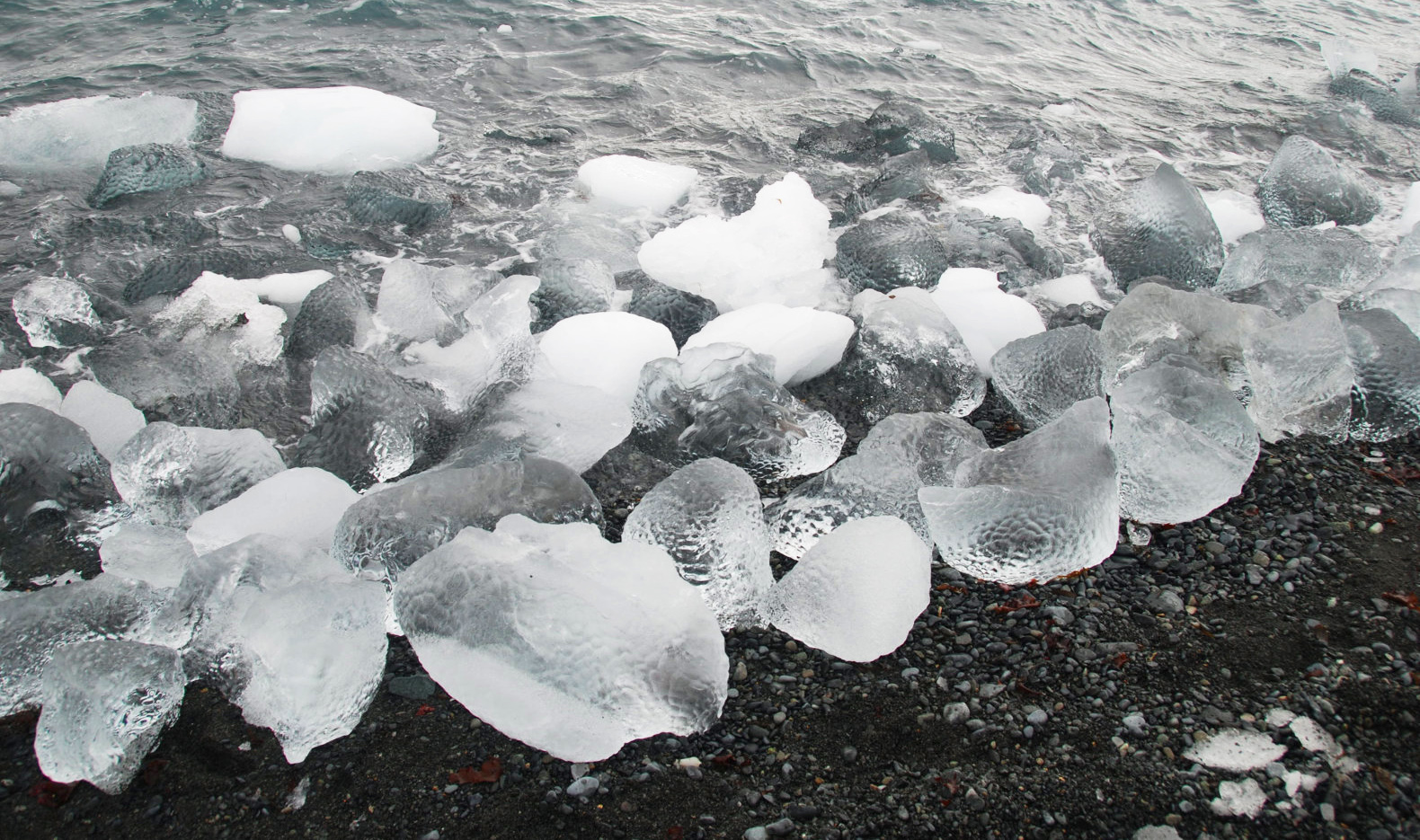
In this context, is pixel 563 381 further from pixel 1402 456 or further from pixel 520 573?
pixel 1402 456

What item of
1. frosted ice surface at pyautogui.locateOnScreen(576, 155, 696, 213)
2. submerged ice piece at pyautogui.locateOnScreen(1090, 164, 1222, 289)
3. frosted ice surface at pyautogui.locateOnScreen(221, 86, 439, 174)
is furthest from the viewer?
frosted ice surface at pyautogui.locateOnScreen(221, 86, 439, 174)

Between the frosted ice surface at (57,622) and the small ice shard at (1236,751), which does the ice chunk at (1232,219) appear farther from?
the frosted ice surface at (57,622)

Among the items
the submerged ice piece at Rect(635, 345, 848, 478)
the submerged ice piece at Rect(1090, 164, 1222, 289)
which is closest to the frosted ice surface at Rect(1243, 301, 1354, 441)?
the submerged ice piece at Rect(1090, 164, 1222, 289)

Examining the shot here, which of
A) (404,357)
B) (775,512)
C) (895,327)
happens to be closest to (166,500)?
(404,357)

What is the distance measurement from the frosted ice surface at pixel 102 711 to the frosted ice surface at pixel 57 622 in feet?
0.41

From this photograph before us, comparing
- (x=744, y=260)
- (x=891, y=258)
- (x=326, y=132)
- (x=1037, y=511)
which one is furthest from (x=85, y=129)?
(x=1037, y=511)

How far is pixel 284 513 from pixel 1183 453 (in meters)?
2.44

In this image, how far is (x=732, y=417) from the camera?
2.75 metres

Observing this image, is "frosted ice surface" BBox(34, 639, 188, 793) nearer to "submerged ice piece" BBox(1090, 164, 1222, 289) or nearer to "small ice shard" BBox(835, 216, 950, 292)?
"small ice shard" BBox(835, 216, 950, 292)

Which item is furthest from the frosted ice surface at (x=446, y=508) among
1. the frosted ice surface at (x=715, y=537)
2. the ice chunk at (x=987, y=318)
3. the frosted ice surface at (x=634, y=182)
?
the frosted ice surface at (x=634, y=182)

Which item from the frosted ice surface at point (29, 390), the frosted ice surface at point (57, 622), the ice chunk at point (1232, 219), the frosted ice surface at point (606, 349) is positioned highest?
the ice chunk at point (1232, 219)

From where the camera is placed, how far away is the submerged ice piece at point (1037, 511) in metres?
2.17

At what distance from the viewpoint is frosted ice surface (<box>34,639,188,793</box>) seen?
177 cm

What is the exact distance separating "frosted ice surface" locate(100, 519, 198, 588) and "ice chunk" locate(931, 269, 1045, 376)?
2.56 metres
